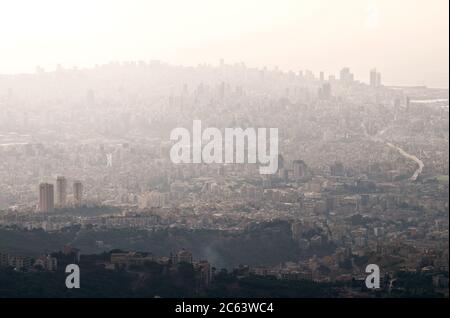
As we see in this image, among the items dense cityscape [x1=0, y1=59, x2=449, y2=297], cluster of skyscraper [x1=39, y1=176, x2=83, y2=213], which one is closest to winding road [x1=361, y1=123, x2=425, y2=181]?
dense cityscape [x1=0, y1=59, x2=449, y2=297]

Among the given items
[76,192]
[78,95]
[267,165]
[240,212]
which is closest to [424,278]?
[240,212]

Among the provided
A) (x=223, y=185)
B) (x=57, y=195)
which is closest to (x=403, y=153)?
(x=223, y=185)

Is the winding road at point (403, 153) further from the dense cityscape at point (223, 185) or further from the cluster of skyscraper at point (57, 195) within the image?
the cluster of skyscraper at point (57, 195)

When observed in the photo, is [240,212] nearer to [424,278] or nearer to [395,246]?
[395,246]

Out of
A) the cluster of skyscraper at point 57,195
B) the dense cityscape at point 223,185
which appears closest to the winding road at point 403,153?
the dense cityscape at point 223,185

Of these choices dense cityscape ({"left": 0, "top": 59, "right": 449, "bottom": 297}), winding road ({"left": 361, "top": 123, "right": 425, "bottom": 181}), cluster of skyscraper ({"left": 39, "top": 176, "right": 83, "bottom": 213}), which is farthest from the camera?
cluster of skyscraper ({"left": 39, "top": 176, "right": 83, "bottom": 213})

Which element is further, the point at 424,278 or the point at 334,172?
the point at 334,172

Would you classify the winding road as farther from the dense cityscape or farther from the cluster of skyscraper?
the cluster of skyscraper

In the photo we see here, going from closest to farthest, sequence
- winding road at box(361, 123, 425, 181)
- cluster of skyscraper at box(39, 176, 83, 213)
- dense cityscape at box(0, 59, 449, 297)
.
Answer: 1. dense cityscape at box(0, 59, 449, 297)
2. winding road at box(361, 123, 425, 181)
3. cluster of skyscraper at box(39, 176, 83, 213)

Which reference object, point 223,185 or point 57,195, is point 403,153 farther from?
point 57,195

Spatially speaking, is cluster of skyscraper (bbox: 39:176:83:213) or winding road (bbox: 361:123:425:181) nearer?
winding road (bbox: 361:123:425:181)
